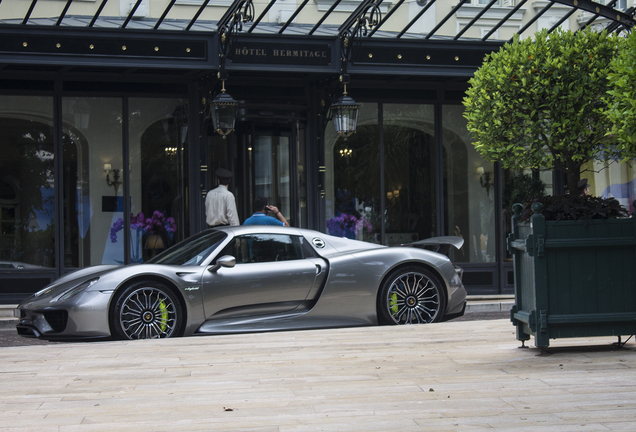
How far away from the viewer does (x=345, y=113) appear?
12.1m

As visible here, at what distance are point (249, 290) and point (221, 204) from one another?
364 centimetres

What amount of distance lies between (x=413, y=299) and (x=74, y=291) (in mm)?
3502

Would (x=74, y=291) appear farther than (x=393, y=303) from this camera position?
No

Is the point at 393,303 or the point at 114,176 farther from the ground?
the point at 114,176

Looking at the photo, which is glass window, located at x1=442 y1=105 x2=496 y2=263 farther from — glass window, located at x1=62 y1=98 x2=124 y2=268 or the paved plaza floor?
the paved plaza floor

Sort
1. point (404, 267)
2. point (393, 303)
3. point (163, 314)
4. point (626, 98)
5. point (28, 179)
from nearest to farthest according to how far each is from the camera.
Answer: point (626, 98) → point (163, 314) → point (393, 303) → point (404, 267) → point (28, 179)

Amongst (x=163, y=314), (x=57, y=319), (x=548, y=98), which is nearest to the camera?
(x=548, y=98)

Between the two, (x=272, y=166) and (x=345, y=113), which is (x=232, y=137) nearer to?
(x=272, y=166)

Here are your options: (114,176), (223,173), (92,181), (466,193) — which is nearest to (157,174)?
(114,176)

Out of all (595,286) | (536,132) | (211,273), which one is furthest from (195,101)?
(595,286)

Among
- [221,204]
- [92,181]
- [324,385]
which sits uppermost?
[92,181]

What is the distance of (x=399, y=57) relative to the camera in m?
12.5

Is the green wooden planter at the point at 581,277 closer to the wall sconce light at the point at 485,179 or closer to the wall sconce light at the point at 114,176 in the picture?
the wall sconce light at the point at 114,176

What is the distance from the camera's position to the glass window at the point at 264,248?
26.9 ft
